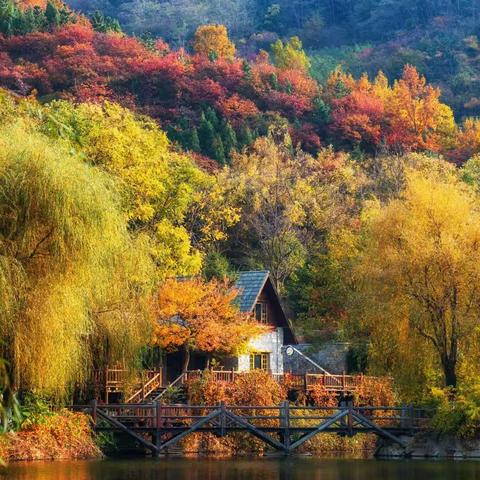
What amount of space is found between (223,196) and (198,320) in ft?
71.4

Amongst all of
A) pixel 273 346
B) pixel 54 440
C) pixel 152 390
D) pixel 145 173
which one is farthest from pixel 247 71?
pixel 54 440

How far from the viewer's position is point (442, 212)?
4300 centimetres

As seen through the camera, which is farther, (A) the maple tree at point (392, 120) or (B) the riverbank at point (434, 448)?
(A) the maple tree at point (392, 120)

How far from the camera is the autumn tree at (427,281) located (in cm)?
4216

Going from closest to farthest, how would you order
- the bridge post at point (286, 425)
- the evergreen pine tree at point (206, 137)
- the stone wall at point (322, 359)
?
the bridge post at point (286, 425) → the stone wall at point (322, 359) → the evergreen pine tree at point (206, 137)

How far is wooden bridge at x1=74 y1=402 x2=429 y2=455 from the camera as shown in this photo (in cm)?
3875

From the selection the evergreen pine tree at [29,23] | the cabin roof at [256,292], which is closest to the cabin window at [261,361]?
the cabin roof at [256,292]

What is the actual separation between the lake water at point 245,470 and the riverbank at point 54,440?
132 cm

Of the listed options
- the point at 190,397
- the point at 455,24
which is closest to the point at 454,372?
the point at 190,397

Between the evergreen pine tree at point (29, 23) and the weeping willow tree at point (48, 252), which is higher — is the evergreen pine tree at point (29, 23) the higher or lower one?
the higher one

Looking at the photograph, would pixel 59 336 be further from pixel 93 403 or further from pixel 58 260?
pixel 93 403

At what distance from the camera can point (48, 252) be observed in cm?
2916

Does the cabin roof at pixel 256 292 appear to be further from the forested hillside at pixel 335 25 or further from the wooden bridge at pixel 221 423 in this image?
the forested hillside at pixel 335 25

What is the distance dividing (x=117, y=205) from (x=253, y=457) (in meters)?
11.6
